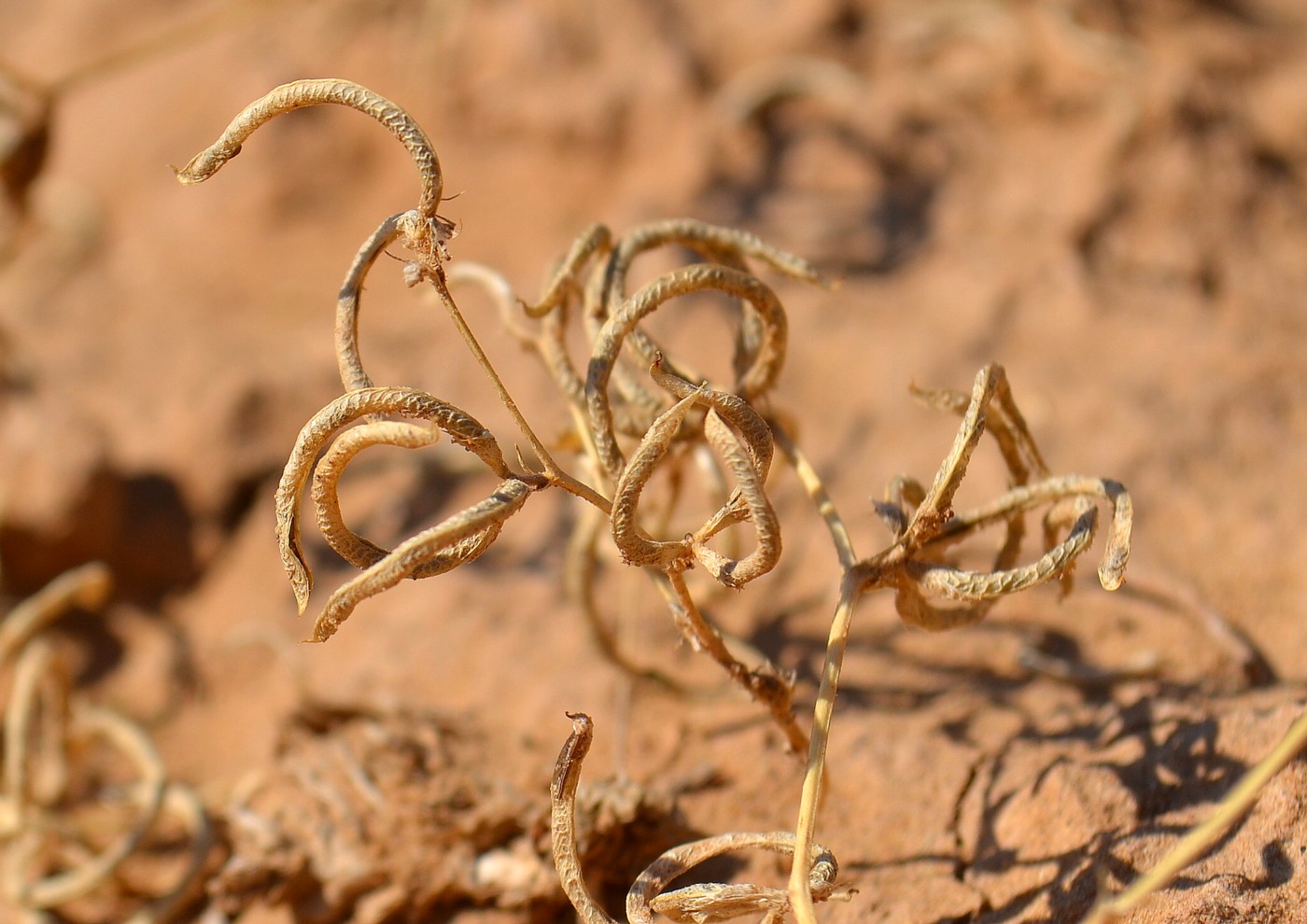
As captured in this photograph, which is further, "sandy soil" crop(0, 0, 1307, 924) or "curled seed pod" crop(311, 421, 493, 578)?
"sandy soil" crop(0, 0, 1307, 924)

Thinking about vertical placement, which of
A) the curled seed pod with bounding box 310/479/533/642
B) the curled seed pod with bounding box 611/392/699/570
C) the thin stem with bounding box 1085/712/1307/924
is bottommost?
the thin stem with bounding box 1085/712/1307/924

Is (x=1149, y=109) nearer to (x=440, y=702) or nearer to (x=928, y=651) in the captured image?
(x=928, y=651)

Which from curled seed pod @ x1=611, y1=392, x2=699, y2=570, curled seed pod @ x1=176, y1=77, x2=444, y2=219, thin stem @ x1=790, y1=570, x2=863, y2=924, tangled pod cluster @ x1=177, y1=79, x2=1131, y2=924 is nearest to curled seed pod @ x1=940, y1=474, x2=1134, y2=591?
Result: tangled pod cluster @ x1=177, y1=79, x2=1131, y2=924

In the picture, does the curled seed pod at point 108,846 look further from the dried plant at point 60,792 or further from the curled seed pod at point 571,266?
the curled seed pod at point 571,266

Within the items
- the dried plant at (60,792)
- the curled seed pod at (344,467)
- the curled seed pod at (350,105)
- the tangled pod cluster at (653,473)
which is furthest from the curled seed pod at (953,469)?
the dried plant at (60,792)

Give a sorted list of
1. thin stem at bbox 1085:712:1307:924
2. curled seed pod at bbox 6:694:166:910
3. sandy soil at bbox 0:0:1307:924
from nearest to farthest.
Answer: thin stem at bbox 1085:712:1307:924
sandy soil at bbox 0:0:1307:924
curled seed pod at bbox 6:694:166:910

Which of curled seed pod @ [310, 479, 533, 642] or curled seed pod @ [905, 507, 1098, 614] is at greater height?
curled seed pod @ [310, 479, 533, 642]

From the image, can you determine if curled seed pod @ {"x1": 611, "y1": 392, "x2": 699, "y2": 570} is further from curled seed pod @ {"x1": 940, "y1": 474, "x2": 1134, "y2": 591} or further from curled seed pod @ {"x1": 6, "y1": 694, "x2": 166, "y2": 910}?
curled seed pod @ {"x1": 6, "y1": 694, "x2": 166, "y2": 910}
